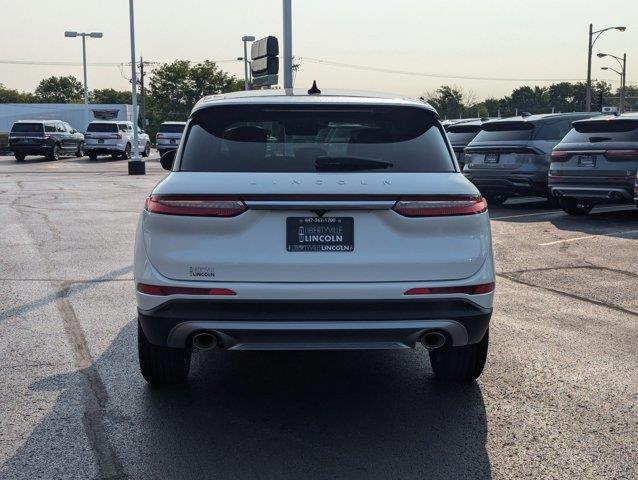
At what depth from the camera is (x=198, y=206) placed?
4.22 meters

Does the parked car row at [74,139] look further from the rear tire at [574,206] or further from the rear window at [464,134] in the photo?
the rear tire at [574,206]

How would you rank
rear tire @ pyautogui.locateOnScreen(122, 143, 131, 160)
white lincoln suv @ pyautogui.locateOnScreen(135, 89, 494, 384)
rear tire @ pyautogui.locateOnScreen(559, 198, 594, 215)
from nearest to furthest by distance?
1. white lincoln suv @ pyautogui.locateOnScreen(135, 89, 494, 384)
2. rear tire @ pyautogui.locateOnScreen(559, 198, 594, 215)
3. rear tire @ pyautogui.locateOnScreen(122, 143, 131, 160)

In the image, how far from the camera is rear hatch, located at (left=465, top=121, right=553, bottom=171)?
15.3m

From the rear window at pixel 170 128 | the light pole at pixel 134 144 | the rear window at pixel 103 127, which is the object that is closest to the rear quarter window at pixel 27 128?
the rear window at pixel 103 127

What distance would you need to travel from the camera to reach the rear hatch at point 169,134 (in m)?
42.5

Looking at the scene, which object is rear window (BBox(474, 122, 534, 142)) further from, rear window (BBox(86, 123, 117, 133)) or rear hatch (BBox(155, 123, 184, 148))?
rear hatch (BBox(155, 123, 184, 148))

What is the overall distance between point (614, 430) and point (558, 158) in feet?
33.1

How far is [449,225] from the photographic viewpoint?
429 cm

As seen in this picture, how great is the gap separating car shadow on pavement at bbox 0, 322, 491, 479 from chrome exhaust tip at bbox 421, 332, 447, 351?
0.44 m

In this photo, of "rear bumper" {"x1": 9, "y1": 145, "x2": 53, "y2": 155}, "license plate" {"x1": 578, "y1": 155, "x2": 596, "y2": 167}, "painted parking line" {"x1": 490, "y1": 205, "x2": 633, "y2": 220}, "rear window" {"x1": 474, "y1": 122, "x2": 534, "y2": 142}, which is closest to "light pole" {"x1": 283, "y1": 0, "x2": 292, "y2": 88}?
"rear window" {"x1": 474, "y1": 122, "x2": 534, "y2": 142}

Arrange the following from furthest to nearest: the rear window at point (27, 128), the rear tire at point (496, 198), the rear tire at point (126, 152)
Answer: the rear tire at point (126, 152)
the rear window at point (27, 128)
the rear tire at point (496, 198)

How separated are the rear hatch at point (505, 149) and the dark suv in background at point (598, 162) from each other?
4.25ft

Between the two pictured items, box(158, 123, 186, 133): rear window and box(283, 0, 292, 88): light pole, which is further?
box(158, 123, 186, 133): rear window

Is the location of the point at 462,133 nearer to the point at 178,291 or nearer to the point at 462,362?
the point at 462,362
